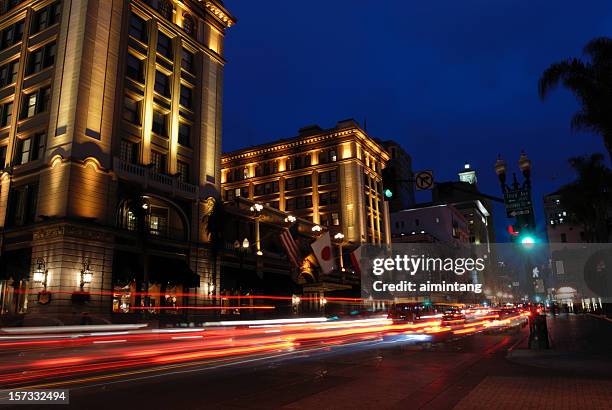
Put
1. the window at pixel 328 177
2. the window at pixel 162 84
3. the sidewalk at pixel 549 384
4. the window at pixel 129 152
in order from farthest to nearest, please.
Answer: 1. the window at pixel 328 177
2. the window at pixel 162 84
3. the window at pixel 129 152
4. the sidewalk at pixel 549 384

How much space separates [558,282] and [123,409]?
117311 millimetres

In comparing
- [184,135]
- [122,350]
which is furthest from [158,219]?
[122,350]

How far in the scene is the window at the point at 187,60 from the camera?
43.6 meters

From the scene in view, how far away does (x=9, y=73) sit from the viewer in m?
38.1

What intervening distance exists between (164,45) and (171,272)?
823 inches

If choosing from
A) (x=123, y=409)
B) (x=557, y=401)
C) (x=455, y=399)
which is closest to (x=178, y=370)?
(x=123, y=409)

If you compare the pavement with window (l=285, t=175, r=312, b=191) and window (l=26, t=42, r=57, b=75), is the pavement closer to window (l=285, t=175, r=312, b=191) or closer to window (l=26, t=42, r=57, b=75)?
window (l=26, t=42, r=57, b=75)

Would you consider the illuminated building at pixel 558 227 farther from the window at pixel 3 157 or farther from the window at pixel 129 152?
the window at pixel 3 157

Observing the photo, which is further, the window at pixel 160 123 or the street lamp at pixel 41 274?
the window at pixel 160 123

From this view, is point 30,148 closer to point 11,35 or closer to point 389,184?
point 11,35

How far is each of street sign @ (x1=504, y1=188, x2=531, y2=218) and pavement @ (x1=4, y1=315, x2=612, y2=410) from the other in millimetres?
4857

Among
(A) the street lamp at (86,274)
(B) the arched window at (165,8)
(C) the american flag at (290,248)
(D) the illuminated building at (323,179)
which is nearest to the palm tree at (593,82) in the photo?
(C) the american flag at (290,248)

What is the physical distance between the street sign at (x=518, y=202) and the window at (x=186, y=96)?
32827 mm

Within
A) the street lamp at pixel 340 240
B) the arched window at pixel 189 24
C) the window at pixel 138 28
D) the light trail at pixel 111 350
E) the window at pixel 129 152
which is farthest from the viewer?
the street lamp at pixel 340 240
